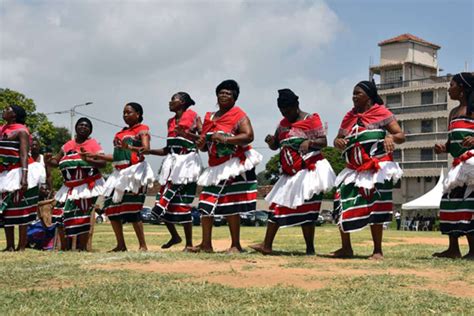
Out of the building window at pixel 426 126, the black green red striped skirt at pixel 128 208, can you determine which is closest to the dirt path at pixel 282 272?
the black green red striped skirt at pixel 128 208

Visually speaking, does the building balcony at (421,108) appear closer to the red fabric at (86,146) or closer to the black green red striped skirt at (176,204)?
the red fabric at (86,146)

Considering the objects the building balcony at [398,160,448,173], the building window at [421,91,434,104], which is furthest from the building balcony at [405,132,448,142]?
the building window at [421,91,434,104]

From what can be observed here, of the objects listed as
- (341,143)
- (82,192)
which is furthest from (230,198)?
(82,192)

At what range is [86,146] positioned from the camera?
465 inches

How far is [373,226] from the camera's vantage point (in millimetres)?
9695

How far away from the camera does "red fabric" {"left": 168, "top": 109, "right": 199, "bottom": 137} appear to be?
1105cm

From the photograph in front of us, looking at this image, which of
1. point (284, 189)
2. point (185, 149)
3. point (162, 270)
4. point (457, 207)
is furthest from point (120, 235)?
point (457, 207)

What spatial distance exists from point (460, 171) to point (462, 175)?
0.06m

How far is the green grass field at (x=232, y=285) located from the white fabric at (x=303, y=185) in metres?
0.95

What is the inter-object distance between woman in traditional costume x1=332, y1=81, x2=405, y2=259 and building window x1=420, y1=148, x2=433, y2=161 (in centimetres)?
6256

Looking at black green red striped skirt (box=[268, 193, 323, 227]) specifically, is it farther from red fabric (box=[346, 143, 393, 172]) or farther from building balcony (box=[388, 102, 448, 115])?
building balcony (box=[388, 102, 448, 115])

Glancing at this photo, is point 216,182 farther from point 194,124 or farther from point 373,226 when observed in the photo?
point 373,226

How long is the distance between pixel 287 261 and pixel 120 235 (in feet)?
11.8

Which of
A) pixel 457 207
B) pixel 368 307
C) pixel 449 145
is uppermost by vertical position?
pixel 449 145
